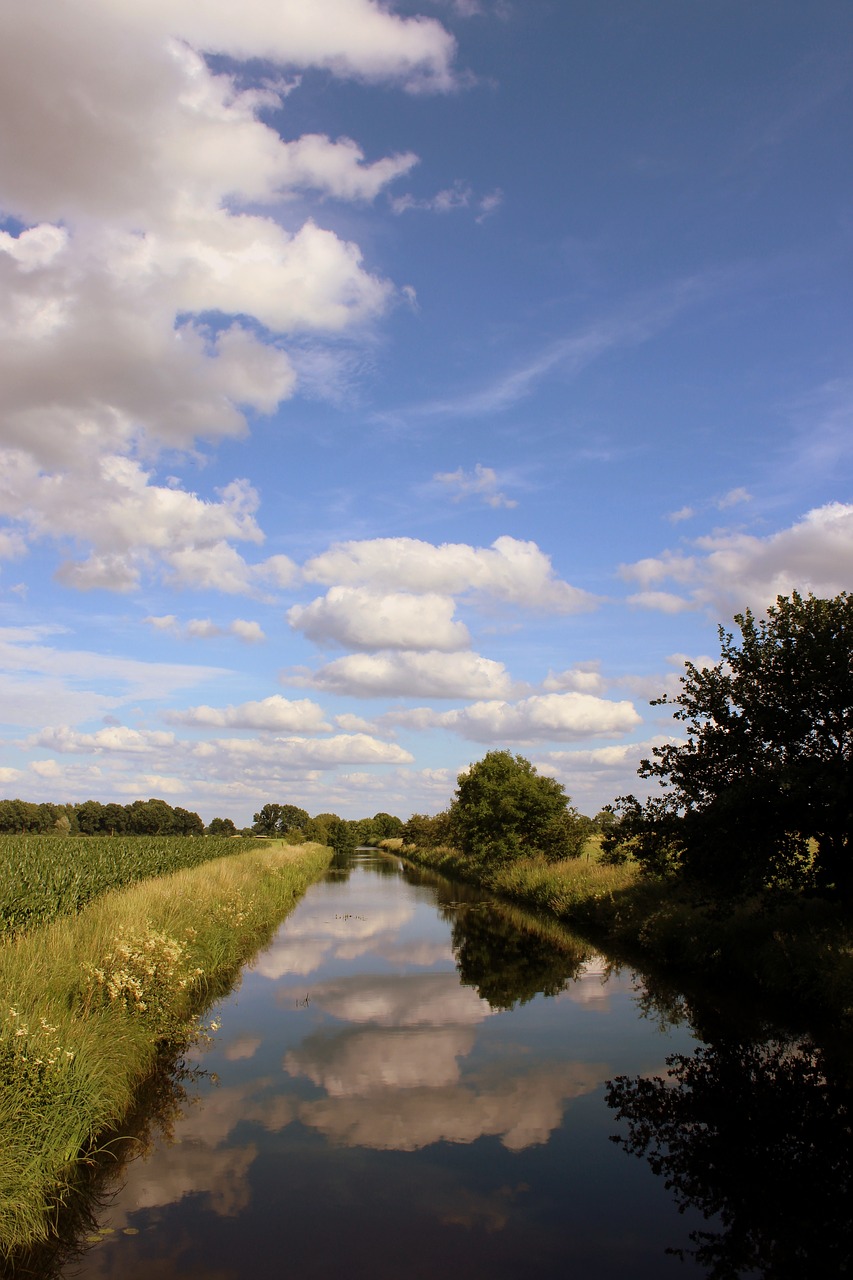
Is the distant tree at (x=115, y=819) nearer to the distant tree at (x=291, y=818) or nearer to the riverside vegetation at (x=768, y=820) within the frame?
the distant tree at (x=291, y=818)

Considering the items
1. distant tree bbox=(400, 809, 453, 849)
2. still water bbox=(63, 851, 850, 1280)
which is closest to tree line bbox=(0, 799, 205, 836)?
distant tree bbox=(400, 809, 453, 849)

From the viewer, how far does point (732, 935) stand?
1773 cm

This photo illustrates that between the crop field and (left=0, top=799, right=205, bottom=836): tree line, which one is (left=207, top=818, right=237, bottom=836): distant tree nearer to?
(left=0, top=799, right=205, bottom=836): tree line

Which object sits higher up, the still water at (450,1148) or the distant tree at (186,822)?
the still water at (450,1148)

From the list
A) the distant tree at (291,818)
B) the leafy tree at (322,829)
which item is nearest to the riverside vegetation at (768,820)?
the leafy tree at (322,829)

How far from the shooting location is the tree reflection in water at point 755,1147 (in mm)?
6996

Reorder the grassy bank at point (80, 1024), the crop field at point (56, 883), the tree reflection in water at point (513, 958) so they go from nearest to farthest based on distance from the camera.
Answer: the grassy bank at point (80, 1024) < the crop field at point (56, 883) < the tree reflection in water at point (513, 958)

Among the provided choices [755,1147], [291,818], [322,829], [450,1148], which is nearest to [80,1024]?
[450,1148]

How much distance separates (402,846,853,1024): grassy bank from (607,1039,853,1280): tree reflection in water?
1597 mm

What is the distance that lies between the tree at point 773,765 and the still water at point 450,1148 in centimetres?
345

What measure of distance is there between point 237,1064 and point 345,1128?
3.57 meters

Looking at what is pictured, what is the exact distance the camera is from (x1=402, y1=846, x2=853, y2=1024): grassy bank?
14.0m

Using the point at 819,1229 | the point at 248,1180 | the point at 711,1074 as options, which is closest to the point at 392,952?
the point at 711,1074

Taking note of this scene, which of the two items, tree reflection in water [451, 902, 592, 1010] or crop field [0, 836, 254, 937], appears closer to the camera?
crop field [0, 836, 254, 937]
